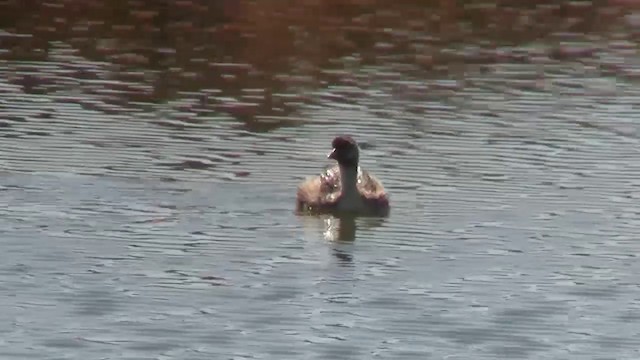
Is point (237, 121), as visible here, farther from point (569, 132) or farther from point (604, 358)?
point (604, 358)

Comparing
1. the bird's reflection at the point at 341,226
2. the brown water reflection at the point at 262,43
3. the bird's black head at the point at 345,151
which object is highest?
the brown water reflection at the point at 262,43

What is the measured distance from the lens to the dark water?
15.0m

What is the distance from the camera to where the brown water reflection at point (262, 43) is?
24.3 metres

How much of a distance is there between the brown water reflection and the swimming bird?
8.38 feet

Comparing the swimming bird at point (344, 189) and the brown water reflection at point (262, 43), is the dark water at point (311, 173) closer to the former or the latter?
the brown water reflection at point (262, 43)

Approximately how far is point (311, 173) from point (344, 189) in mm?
1016

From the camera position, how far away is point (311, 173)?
2061 cm

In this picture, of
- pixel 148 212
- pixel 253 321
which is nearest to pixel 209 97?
pixel 148 212

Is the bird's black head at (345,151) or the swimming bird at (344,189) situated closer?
the swimming bird at (344,189)

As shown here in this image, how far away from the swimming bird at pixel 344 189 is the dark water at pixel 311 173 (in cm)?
19

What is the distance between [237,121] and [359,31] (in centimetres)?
567

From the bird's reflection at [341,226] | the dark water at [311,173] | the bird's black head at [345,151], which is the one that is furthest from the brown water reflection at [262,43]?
the bird's reflection at [341,226]

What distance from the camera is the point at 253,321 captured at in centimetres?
1502

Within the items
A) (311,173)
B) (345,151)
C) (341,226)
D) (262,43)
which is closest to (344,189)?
(345,151)
